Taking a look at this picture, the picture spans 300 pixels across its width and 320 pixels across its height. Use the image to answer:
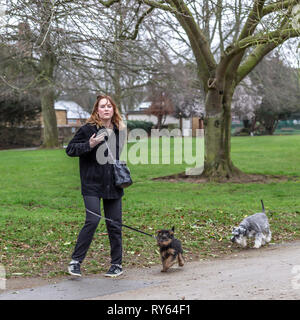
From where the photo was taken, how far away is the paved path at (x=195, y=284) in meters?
4.90

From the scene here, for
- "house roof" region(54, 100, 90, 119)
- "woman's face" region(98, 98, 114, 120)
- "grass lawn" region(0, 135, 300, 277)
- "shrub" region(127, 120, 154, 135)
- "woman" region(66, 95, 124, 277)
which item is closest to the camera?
"woman" region(66, 95, 124, 277)

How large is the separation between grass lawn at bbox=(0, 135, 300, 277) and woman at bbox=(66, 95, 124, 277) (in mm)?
684

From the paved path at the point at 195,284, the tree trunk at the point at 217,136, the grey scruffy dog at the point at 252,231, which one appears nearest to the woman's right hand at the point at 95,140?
the paved path at the point at 195,284

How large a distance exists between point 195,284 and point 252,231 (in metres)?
2.41

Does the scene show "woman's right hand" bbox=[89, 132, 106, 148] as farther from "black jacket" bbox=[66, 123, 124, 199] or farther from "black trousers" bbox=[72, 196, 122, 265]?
"black trousers" bbox=[72, 196, 122, 265]

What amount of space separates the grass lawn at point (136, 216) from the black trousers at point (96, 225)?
1.72 ft

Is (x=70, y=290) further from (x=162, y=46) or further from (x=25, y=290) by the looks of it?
(x=162, y=46)

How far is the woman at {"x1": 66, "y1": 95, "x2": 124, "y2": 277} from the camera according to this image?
5649 mm

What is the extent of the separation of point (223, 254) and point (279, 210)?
3.82 meters

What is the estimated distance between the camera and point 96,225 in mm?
5762

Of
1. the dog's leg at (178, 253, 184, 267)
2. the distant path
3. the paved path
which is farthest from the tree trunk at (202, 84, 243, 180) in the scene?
the dog's leg at (178, 253, 184, 267)

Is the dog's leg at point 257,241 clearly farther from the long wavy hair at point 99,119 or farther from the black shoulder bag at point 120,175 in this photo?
the long wavy hair at point 99,119

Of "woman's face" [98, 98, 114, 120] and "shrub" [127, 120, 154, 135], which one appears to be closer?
"woman's face" [98, 98, 114, 120]

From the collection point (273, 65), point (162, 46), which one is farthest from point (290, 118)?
point (162, 46)
